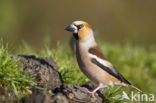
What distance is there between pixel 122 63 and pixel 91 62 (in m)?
4.21

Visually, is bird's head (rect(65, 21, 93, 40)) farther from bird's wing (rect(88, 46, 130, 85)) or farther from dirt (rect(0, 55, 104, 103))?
dirt (rect(0, 55, 104, 103))

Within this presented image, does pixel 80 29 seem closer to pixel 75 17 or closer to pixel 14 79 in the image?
pixel 14 79

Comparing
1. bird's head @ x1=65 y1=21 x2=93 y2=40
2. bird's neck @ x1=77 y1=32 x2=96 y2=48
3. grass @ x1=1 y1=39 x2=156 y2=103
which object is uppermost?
bird's head @ x1=65 y1=21 x2=93 y2=40

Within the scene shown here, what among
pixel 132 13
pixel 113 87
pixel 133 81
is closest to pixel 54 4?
pixel 132 13

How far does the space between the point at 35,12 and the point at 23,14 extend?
708mm

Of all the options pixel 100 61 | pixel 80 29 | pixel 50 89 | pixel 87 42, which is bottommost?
pixel 50 89

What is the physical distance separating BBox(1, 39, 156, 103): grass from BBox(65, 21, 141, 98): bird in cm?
48

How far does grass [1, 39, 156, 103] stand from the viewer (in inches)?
258

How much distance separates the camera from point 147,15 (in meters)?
18.4

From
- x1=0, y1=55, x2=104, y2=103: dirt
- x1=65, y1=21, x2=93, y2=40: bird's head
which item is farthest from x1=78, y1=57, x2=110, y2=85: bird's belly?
x1=65, y1=21, x2=93, y2=40: bird's head

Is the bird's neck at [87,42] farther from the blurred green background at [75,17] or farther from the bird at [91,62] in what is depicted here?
the blurred green background at [75,17]

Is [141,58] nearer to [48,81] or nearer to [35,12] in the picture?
[48,81]

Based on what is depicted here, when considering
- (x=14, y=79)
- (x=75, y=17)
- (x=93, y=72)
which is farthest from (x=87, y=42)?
(x=75, y=17)

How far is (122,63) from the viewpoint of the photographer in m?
9.57
